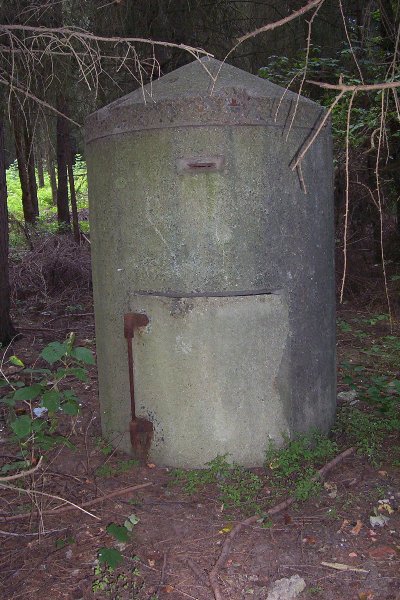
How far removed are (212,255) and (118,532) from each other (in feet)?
4.75

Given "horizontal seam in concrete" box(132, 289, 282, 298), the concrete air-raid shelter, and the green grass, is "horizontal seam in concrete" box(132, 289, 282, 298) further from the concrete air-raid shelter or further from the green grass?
the green grass

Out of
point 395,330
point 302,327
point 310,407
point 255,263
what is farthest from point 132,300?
point 395,330

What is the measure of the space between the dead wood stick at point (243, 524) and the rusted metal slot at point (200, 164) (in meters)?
1.72

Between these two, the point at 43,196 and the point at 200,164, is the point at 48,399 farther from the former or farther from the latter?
the point at 43,196

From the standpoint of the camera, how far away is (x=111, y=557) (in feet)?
7.89

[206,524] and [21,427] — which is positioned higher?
[21,427]

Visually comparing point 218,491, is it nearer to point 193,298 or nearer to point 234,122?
A: point 193,298

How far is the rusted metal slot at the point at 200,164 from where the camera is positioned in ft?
9.92

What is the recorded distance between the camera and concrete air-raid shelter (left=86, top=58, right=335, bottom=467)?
3051mm

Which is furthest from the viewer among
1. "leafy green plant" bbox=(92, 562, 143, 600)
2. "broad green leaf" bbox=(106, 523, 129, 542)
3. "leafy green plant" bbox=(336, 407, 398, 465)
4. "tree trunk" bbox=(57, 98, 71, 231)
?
"tree trunk" bbox=(57, 98, 71, 231)

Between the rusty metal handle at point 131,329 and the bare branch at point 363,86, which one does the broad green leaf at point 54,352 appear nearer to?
the rusty metal handle at point 131,329

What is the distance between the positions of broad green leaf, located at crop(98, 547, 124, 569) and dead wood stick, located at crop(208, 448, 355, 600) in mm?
388

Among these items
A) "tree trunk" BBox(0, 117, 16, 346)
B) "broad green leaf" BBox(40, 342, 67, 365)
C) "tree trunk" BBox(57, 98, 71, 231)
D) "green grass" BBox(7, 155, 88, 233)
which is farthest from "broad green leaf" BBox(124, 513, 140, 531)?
"green grass" BBox(7, 155, 88, 233)

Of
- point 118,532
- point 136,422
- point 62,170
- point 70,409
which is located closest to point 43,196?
point 62,170
